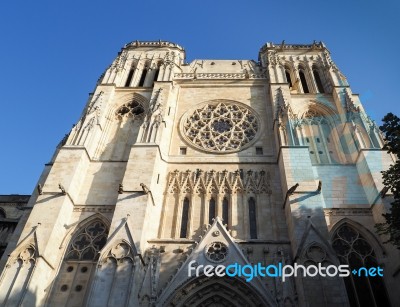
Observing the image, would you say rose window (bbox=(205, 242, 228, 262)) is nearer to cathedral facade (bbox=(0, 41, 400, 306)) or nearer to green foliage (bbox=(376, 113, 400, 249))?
cathedral facade (bbox=(0, 41, 400, 306))

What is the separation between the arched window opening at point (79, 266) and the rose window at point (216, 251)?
3.95 m

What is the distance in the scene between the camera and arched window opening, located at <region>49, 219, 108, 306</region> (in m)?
10.9

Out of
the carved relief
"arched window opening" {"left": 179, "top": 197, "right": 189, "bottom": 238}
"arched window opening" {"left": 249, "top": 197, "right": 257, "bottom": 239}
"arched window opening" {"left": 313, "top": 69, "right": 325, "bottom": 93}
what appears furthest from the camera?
"arched window opening" {"left": 313, "top": 69, "right": 325, "bottom": 93}

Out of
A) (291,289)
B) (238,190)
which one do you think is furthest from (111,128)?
(291,289)

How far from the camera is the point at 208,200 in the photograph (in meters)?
13.3

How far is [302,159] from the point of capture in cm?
1305

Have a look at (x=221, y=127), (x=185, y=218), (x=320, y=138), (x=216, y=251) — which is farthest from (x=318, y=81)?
(x=216, y=251)

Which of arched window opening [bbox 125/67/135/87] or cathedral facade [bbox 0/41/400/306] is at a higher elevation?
arched window opening [bbox 125/67/135/87]

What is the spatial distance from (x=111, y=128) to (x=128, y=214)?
22.2 feet

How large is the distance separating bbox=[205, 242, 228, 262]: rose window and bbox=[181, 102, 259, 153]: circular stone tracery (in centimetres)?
513

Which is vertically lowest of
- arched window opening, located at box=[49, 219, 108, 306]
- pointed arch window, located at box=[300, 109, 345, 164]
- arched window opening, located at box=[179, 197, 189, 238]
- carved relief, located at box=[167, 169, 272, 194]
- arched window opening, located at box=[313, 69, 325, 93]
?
arched window opening, located at box=[49, 219, 108, 306]

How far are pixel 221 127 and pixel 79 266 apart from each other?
30.8ft

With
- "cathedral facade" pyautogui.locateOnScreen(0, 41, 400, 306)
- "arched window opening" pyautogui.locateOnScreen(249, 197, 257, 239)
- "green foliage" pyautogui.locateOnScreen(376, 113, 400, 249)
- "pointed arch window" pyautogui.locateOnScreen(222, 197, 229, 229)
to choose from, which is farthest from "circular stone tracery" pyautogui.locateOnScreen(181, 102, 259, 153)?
"green foliage" pyautogui.locateOnScreen(376, 113, 400, 249)

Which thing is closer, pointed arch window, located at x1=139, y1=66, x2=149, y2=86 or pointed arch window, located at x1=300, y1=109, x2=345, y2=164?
pointed arch window, located at x1=300, y1=109, x2=345, y2=164
